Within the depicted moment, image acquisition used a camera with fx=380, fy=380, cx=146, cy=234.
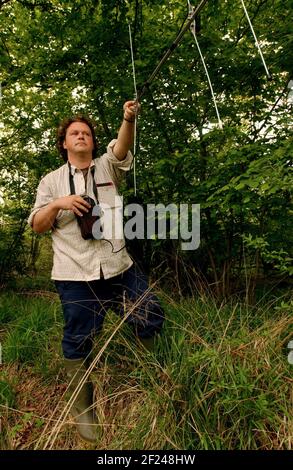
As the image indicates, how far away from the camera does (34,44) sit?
15.5ft

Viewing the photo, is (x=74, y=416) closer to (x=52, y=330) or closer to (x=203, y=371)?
(x=203, y=371)

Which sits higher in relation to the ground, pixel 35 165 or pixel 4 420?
pixel 35 165

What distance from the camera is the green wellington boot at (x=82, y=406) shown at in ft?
7.01

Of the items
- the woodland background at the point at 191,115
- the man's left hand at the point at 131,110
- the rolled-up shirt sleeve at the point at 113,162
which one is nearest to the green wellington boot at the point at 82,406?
the woodland background at the point at 191,115

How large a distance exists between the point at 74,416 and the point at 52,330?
1.15 meters

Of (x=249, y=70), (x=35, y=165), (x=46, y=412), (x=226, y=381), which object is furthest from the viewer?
(x=35, y=165)

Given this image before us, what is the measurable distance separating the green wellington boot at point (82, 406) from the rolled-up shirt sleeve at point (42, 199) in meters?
0.91

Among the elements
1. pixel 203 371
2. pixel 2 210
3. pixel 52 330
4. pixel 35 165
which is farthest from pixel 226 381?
pixel 2 210

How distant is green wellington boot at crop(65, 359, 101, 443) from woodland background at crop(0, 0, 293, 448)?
1.59 feet

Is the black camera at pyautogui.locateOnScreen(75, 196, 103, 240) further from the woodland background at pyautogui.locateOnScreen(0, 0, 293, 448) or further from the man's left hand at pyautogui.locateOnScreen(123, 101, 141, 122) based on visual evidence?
the woodland background at pyautogui.locateOnScreen(0, 0, 293, 448)

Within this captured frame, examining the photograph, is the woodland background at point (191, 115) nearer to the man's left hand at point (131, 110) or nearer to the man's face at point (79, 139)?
the man's left hand at point (131, 110)

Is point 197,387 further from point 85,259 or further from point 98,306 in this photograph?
point 85,259

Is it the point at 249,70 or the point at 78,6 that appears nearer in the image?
the point at 249,70

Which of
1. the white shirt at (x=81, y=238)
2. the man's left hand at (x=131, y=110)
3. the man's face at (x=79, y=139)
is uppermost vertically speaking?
the man's left hand at (x=131, y=110)
